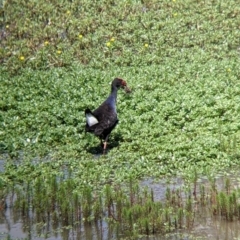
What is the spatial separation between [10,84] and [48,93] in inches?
45.9

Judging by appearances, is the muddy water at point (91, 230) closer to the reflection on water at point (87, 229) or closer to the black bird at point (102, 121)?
the reflection on water at point (87, 229)

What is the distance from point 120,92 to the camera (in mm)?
13945

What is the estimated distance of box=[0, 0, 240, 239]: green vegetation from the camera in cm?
1087

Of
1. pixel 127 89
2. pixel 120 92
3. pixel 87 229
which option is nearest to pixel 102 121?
pixel 127 89

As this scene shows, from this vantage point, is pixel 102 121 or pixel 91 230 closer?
pixel 91 230

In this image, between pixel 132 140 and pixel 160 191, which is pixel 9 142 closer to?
pixel 132 140

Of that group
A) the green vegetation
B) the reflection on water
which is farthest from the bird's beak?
the reflection on water

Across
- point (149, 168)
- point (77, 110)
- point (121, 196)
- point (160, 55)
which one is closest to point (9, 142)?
point (77, 110)

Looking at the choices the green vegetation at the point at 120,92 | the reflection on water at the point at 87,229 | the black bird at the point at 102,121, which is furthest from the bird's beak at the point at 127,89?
the reflection on water at the point at 87,229

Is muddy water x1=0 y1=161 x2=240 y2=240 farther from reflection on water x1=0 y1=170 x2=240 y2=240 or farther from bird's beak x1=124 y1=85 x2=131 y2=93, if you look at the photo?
bird's beak x1=124 y1=85 x2=131 y2=93

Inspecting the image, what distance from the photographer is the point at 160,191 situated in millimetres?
9875

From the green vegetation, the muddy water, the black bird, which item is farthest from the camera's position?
the black bird

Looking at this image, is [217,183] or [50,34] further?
[50,34]

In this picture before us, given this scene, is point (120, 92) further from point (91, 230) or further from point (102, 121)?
point (91, 230)
